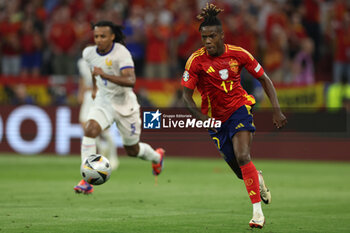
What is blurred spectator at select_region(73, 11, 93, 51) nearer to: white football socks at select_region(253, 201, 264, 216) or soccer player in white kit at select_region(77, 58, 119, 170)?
soccer player in white kit at select_region(77, 58, 119, 170)

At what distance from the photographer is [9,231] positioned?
7.67 meters

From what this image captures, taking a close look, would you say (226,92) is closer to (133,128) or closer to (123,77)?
(123,77)

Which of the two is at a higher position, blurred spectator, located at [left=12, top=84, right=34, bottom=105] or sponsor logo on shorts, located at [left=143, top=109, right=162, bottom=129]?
sponsor logo on shorts, located at [left=143, top=109, right=162, bottom=129]

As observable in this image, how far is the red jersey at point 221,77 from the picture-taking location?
8.45 metres

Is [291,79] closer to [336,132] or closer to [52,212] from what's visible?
[336,132]

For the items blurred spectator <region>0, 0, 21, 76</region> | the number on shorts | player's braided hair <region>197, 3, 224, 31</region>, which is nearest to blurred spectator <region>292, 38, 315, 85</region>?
blurred spectator <region>0, 0, 21, 76</region>

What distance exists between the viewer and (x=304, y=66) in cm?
1984

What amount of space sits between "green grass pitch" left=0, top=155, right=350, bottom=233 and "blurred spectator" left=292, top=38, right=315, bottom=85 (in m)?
3.25

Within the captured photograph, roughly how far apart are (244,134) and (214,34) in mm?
1165

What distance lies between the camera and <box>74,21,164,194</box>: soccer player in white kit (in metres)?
10.9

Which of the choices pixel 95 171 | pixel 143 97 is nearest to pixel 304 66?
pixel 143 97

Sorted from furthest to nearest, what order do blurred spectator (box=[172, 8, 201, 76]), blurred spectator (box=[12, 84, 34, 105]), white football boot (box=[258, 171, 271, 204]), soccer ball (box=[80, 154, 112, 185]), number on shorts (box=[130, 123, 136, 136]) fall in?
1. blurred spectator (box=[172, 8, 201, 76])
2. blurred spectator (box=[12, 84, 34, 105])
3. number on shorts (box=[130, 123, 136, 136])
4. soccer ball (box=[80, 154, 112, 185])
5. white football boot (box=[258, 171, 271, 204])

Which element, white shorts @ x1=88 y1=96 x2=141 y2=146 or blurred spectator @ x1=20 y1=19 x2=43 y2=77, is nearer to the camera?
white shorts @ x1=88 y1=96 x2=141 y2=146

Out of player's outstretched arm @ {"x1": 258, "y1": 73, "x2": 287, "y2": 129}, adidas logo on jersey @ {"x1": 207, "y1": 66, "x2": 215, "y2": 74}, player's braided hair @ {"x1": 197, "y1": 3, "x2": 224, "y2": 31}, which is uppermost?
player's braided hair @ {"x1": 197, "y1": 3, "x2": 224, "y2": 31}
